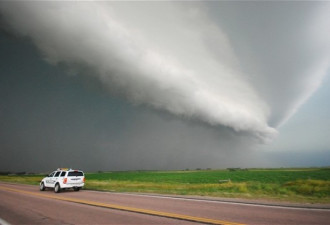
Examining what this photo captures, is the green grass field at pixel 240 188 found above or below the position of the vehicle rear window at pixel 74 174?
below

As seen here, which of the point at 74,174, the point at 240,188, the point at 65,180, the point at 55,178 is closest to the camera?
the point at 65,180

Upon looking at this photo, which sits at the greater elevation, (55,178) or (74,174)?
(74,174)

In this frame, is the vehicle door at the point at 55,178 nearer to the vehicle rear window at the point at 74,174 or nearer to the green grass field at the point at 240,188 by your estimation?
the vehicle rear window at the point at 74,174

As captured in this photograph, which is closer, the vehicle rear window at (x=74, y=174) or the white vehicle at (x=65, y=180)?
the white vehicle at (x=65, y=180)

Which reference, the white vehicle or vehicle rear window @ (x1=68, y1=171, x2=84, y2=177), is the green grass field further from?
vehicle rear window @ (x1=68, y1=171, x2=84, y2=177)

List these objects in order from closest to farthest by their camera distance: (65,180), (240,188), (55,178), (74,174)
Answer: (65,180) → (55,178) → (74,174) → (240,188)

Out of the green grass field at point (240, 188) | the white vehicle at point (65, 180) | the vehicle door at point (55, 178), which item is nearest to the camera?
the green grass field at point (240, 188)

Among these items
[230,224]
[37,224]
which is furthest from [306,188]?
[37,224]

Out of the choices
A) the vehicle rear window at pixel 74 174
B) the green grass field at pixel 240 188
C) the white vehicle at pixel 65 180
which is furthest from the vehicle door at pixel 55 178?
the green grass field at pixel 240 188

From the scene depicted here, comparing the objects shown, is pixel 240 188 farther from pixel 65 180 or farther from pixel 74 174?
pixel 65 180

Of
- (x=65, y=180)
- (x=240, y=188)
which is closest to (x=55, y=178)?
(x=65, y=180)

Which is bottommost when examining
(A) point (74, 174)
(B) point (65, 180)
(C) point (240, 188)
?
(C) point (240, 188)

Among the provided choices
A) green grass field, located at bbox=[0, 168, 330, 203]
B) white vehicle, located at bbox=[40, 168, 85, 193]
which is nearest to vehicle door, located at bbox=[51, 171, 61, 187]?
white vehicle, located at bbox=[40, 168, 85, 193]

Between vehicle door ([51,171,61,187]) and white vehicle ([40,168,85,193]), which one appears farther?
vehicle door ([51,171,61,187])
